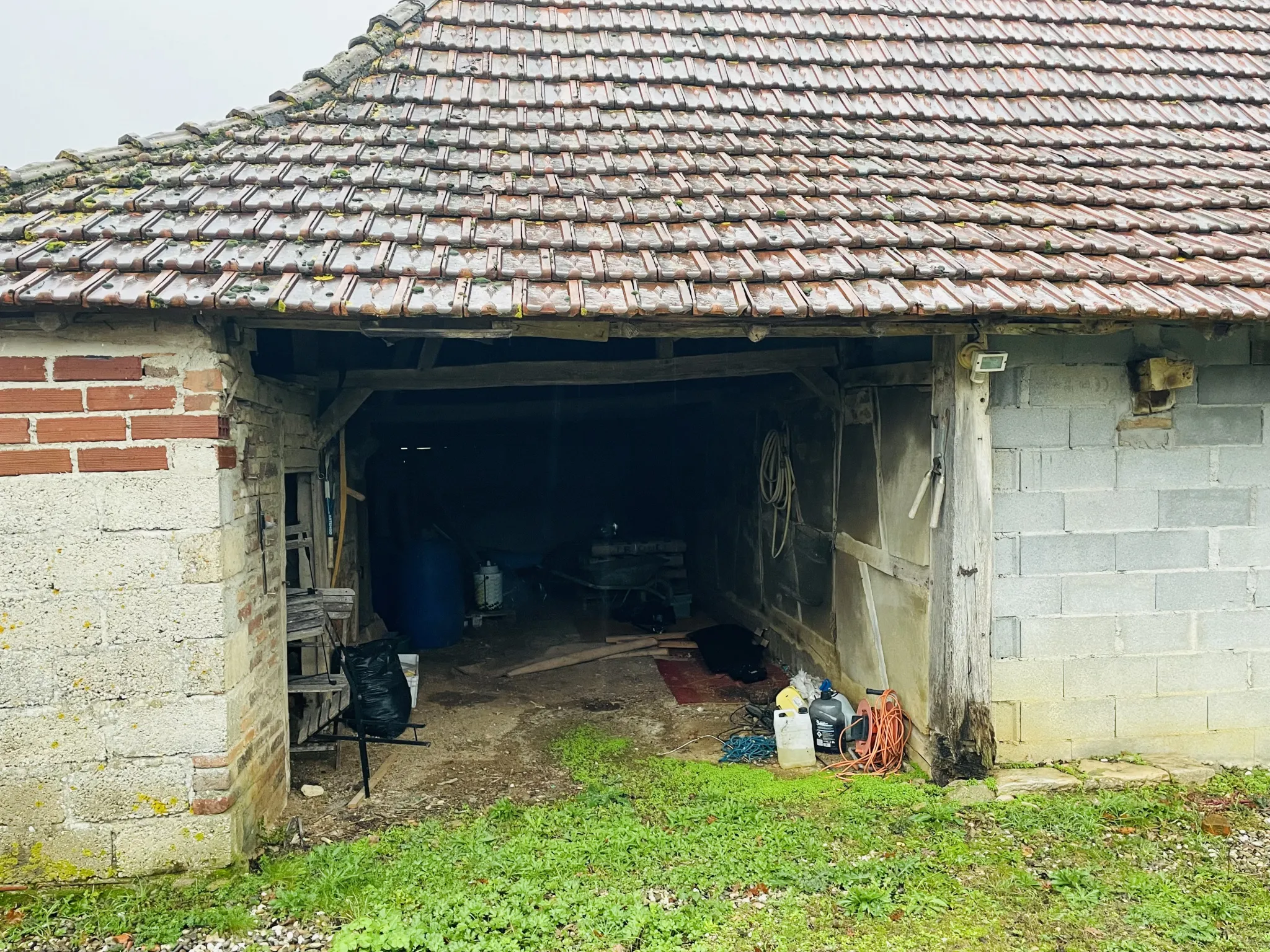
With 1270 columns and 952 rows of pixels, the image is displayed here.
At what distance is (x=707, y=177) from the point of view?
512 cm

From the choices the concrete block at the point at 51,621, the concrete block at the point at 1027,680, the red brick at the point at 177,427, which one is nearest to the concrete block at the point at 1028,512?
the concrete block at the point at 1027,680

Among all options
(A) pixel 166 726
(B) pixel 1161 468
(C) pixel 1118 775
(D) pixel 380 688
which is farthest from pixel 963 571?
(A) pixel 166 726

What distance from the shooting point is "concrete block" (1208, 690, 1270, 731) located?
203 inches

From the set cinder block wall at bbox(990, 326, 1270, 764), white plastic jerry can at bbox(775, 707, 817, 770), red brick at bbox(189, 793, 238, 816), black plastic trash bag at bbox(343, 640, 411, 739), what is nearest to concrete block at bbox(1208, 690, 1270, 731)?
cinder block wall at bbox(990, 326, 1270, 764)

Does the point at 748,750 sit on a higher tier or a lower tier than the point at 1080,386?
lower

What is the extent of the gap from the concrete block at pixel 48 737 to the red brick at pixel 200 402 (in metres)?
1.57

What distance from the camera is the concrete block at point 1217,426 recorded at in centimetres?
504

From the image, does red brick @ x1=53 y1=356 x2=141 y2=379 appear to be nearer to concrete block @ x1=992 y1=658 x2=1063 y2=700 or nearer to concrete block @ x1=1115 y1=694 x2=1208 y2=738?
concrete block @ x1=992 y1=658 x2=1063 y2=700

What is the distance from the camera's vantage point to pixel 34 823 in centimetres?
398

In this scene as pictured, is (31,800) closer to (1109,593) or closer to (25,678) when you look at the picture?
(25,678)

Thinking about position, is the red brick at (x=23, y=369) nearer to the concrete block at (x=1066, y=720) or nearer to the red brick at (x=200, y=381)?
the red brick at (x=200, y=381)

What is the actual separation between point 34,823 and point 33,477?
1672mm

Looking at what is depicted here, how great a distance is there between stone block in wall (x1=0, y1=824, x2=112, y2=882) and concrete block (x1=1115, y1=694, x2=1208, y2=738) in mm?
5690

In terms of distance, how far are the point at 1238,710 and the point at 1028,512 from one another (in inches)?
75.8
